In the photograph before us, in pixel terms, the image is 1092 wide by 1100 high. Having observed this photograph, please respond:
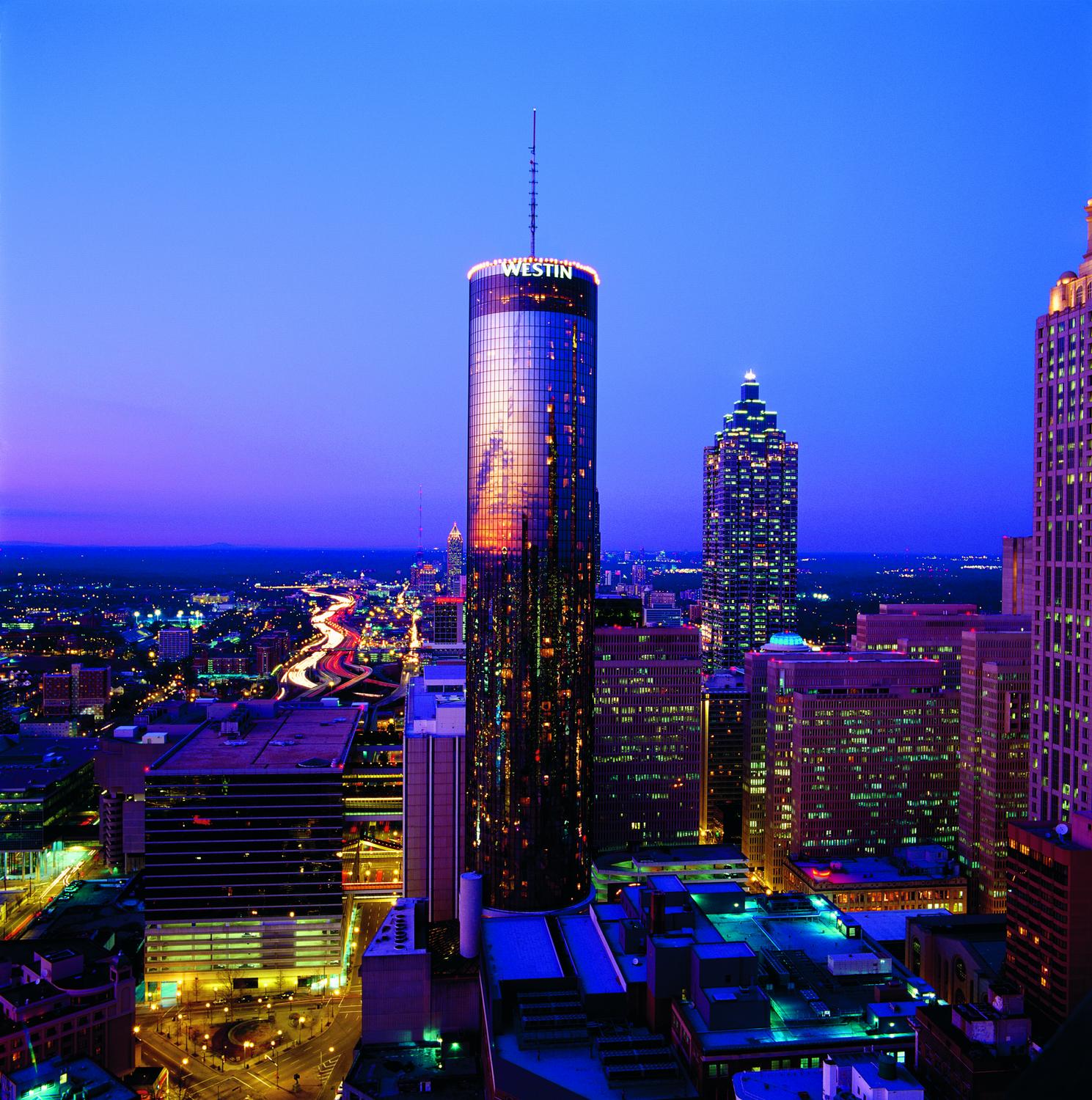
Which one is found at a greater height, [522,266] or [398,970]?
[522,266]

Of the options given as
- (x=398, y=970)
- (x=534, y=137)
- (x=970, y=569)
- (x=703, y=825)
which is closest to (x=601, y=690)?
(x=703, y=825)

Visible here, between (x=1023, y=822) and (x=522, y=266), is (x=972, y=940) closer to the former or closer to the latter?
(x=1023, y=822)

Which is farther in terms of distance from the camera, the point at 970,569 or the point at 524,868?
the point at 970,569

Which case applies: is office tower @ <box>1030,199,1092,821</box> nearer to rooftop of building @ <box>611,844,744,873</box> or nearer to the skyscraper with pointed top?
rooftop of building @ <box>611,844,744,873</box>

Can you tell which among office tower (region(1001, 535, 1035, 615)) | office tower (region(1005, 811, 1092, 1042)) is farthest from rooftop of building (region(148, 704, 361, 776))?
office tower (region(1001, 535, 1035, 615))

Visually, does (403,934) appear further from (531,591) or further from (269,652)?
(269,652)

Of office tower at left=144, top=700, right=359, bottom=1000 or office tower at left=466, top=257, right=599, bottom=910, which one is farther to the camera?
office tower at left=466, top=257, right=599, bottom=910

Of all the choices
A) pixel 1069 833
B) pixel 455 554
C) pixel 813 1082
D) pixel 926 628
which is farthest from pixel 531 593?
pixel 455 554
